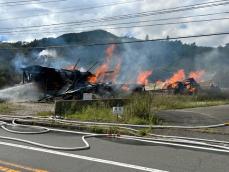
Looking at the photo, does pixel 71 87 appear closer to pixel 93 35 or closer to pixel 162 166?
pixel 162 166

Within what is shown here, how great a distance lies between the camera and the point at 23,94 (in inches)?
1229

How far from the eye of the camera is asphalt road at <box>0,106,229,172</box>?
7406mm

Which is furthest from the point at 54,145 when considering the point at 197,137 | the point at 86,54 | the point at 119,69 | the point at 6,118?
the point at 86,54

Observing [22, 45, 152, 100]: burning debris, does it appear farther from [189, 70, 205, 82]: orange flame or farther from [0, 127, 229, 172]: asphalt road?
[189, 70, 205, 82]: orange flame

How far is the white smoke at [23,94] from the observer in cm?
3052

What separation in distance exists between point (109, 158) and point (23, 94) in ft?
79.1

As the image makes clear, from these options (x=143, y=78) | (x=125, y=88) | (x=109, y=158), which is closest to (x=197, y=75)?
(x=143, y=78)

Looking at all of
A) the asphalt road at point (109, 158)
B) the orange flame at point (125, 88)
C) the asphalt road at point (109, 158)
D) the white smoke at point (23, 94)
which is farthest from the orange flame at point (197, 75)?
the asphalt road at point (109, 158)

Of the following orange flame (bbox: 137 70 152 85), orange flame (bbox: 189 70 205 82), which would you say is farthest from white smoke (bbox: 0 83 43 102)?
orange flame (bbox: 189 70 205 82)

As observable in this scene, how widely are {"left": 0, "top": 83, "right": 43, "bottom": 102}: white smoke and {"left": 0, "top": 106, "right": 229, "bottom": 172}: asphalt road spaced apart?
20.7m

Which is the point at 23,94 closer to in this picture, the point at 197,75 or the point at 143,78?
the point at 143,78

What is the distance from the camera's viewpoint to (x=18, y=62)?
45875 millimetres

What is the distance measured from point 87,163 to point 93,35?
50814 mm

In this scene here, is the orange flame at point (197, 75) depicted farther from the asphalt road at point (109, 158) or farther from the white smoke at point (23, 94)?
the asphalt road at point (109, 158)
